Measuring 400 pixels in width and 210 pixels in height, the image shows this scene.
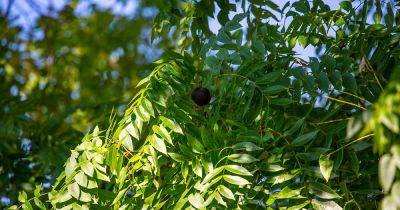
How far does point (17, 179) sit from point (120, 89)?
7.69 ft

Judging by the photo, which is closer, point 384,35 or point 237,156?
point 237,156

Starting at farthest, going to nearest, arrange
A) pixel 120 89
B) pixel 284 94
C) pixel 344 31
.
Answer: pixel 120 89 → pixel 344 31 → pixel 284 94

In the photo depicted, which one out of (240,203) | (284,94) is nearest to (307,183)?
(240,203)

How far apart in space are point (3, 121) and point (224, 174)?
1.98m

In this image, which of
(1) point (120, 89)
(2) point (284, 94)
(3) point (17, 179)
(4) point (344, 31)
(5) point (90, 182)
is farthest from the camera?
(1) point (120, 89)

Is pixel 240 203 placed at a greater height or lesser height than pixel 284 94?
lesser

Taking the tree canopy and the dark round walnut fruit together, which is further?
the dark round walnut fruit

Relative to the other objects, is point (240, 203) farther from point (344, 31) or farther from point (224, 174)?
point (344, 31)

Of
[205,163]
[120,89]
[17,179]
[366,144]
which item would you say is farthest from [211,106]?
[120,89]

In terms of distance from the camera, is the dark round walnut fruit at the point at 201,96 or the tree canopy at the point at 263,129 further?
the dark round walnut fruit at the point at 201,96

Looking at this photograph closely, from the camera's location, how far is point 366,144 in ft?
5.22

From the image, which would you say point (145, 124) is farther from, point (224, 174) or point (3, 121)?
point (3, 121)

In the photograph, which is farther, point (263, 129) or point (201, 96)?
point (201, 96)

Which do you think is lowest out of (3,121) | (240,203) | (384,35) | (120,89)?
(120,89)
